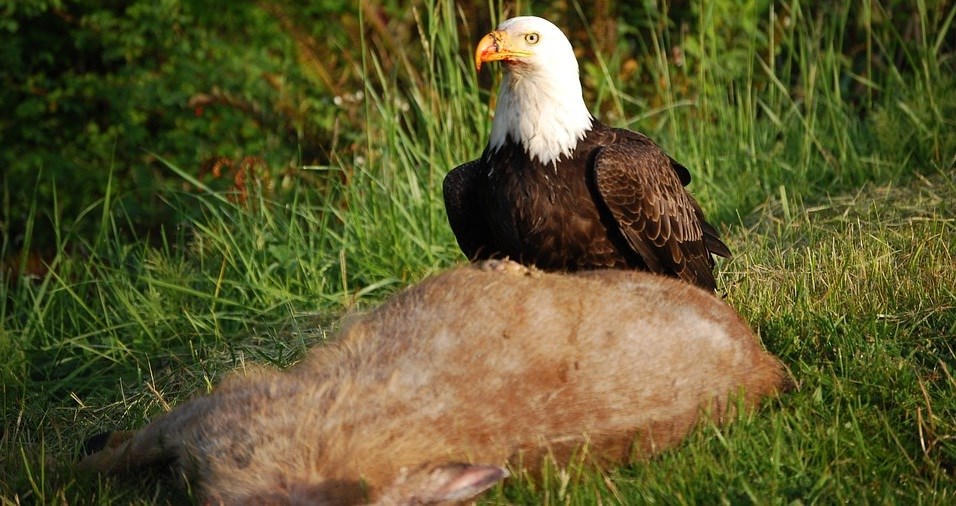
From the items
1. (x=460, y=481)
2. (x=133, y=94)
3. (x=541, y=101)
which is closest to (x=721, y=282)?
(x=541, y=101)

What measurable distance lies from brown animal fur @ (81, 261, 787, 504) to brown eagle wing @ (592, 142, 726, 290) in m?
1.34

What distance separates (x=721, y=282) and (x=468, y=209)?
3.65 feet

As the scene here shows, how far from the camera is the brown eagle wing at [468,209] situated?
5.15m

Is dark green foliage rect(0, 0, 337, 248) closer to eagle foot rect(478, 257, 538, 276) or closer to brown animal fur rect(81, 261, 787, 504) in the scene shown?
eagle foot rect(478, 257, 538, 276)

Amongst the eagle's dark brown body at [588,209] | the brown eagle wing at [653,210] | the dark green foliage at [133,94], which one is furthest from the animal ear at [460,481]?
the dark green foliage at [133,94]

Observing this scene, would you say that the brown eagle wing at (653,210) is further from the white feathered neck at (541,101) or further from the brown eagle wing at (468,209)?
the brown eagle wing at (468,209)

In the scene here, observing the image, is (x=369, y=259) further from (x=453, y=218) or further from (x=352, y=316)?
(x=352, y=316)

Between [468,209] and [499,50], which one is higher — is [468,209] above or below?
below

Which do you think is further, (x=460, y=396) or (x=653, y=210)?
(x=653, y=210)

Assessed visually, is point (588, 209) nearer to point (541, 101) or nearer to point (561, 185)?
point (561, 185)

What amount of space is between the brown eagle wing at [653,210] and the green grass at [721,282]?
223 mm

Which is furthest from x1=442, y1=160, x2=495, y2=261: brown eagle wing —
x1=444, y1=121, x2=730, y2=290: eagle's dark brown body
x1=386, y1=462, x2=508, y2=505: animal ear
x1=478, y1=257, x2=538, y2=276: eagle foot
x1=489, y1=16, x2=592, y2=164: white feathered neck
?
x1=386, y1=462, x2=508, y2=505: animal ear

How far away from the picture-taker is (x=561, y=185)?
16.0ft

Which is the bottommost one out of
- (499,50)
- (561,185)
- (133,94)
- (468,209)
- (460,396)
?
(133,94)
